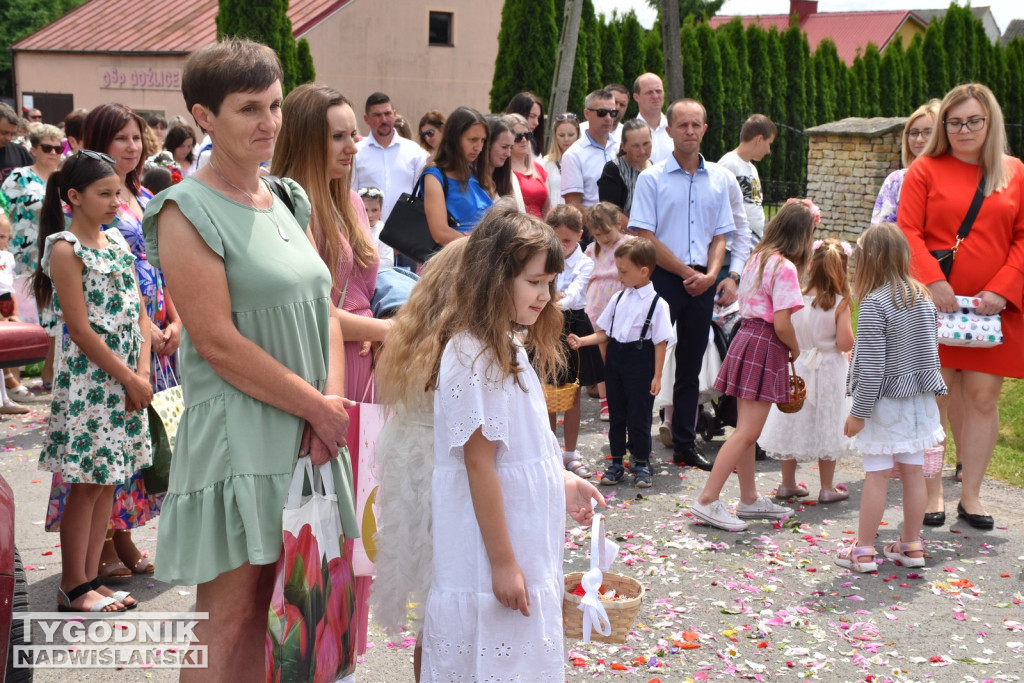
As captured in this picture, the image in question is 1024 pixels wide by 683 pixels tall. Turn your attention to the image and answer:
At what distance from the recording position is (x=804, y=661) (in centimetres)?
438

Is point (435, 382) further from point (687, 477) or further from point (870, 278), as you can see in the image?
point (687, 477)

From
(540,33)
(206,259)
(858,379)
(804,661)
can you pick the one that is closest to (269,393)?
(206,259)

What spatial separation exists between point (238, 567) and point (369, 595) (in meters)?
0.86

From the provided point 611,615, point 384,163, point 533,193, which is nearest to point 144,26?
point 384,163

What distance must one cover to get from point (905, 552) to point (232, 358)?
4.06 m

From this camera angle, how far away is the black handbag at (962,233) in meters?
6.05

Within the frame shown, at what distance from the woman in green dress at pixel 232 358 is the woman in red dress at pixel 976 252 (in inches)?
176

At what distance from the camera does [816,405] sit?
650 centimetres

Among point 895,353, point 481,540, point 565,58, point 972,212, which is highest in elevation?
point 565,58

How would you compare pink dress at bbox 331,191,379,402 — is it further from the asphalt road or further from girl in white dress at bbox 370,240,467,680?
the asphalt road

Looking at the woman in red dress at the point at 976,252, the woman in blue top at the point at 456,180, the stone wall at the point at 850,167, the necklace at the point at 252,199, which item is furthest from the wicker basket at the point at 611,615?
the stone wall at the point at 850,167

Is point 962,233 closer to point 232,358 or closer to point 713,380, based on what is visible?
point 713,380

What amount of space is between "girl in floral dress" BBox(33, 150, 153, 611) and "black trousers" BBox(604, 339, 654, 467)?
3.09 meters

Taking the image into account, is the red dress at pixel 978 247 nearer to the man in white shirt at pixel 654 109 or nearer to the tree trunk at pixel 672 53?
the man in white shirt at pixel 654 109
